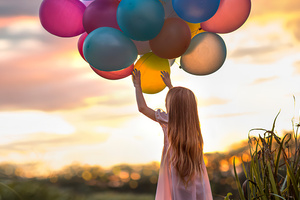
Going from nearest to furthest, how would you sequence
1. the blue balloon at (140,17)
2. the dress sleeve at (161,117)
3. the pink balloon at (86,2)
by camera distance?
the blue balloon at (140,17) → the dress sleeve at (161,117) → the pink balloon at (86,2)

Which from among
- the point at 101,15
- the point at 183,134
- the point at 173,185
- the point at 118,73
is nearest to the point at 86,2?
the point at 101,15

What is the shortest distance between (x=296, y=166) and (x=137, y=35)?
1322mm

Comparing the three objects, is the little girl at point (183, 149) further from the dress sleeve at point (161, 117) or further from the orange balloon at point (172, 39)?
the orange balloon at point (172, 39)

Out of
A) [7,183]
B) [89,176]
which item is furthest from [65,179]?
[7,183]

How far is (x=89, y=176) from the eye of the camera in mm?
5570

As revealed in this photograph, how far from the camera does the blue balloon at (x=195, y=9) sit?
8.11ft

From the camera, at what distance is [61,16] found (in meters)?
2.74

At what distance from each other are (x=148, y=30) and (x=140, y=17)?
11 centimetres

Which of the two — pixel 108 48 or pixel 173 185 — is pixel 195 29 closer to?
pixel 108 48

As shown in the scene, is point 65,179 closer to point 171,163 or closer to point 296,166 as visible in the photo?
point 171,163

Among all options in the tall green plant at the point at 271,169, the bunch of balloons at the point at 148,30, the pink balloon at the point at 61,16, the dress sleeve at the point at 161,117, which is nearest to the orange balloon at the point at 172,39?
the bunch of balloons at the point at 148,30

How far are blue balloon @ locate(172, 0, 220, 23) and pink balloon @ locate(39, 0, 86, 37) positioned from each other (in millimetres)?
765

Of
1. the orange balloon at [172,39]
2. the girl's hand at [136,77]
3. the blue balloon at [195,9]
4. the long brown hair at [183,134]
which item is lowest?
the long brown hair at [183,134]

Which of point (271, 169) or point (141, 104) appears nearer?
point (271, 169)
